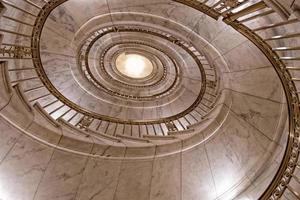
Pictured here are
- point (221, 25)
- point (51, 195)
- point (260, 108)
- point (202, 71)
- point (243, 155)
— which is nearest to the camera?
point (221, 25)

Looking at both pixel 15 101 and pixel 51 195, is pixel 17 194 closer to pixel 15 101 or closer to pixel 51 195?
pixel 51 195

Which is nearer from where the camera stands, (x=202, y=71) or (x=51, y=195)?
(x=51, y=195)

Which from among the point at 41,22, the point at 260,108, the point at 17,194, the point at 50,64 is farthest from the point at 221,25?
the point at 17,194

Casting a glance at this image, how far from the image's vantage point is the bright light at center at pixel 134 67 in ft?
28.3

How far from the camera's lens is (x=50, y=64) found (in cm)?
689

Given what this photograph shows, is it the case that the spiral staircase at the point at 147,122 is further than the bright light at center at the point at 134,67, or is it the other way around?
the bright light at center at the point at 134,67

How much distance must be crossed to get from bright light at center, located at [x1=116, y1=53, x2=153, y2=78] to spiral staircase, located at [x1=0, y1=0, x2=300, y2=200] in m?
1.01

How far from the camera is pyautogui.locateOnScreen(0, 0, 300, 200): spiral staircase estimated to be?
4695 millimetres

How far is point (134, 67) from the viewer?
877 centimetres

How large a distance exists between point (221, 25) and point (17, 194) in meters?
5.59

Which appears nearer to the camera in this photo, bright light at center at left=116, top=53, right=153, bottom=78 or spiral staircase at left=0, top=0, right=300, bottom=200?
spiral staircase at left=0, top=0, right=300, bottom=200

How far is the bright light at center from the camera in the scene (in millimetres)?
8625

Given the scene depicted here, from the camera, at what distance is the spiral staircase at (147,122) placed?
185 inches

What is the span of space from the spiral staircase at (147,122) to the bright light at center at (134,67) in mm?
1007
